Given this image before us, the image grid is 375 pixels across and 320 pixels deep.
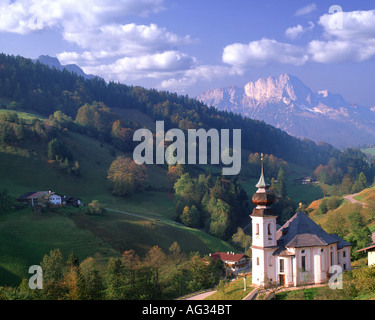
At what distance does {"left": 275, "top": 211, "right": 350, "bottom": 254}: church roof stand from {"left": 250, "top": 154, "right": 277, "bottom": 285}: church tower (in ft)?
3.81

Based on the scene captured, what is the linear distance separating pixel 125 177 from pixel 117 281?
5469 cm

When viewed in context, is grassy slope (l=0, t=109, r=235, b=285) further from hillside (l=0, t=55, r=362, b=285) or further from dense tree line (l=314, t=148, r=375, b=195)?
dense tree line (l=314, t=148, r=375, b=195)

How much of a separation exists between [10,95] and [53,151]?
69.9 metres

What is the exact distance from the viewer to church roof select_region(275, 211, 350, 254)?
42.6 m

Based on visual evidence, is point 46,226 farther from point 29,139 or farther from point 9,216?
point 29,139

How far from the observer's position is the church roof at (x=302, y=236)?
4256 centimetres

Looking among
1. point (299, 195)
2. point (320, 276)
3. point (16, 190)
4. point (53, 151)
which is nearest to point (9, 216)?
point (16, 190)

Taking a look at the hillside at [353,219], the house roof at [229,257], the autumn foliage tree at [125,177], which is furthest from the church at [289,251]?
the autumn foliage tree at [125,177]

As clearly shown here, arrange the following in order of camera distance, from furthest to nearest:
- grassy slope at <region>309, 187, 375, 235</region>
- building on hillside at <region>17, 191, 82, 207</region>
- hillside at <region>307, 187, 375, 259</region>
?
building on hillside at <region>17, 191, 82, 207</region> < grassy slope at <region>309, 187, 375, 235</region> < hillside at <region>307, 187, 375, 259</region>

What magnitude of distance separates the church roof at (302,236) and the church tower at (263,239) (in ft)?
3.81

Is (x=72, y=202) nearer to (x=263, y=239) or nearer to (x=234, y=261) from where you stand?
(x=234, y=261)

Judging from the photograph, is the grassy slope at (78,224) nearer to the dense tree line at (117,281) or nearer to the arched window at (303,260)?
the dense tree line at (117,281)

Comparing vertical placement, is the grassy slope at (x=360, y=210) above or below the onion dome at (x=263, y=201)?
below

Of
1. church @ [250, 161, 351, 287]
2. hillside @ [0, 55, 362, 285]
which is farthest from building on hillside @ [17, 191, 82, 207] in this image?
church @ [250, 161, 351, 287]
